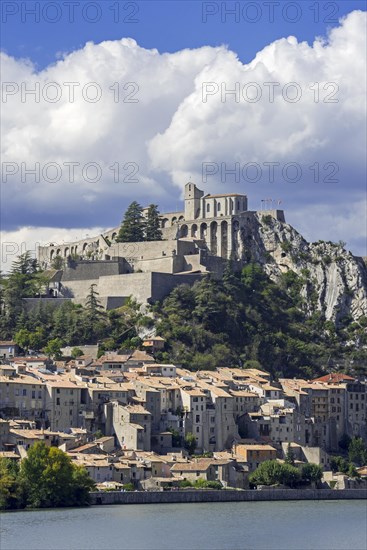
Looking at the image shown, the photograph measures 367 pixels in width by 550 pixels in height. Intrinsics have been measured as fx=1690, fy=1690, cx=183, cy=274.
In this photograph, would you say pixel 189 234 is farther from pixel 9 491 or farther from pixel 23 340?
pixel 9 491

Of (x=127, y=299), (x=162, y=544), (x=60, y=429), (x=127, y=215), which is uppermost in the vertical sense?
(x=127, y=215)

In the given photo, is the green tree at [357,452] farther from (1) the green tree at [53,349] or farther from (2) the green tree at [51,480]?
(2) the green tree at [51,480]

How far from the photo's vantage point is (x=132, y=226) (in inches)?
5017

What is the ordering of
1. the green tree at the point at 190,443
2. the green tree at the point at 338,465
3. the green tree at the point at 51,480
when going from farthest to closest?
the green tree at the point at 338,465
the green tree at the point at 190,443
the green tree at the point at 51,480

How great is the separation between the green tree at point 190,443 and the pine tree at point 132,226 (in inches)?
1475

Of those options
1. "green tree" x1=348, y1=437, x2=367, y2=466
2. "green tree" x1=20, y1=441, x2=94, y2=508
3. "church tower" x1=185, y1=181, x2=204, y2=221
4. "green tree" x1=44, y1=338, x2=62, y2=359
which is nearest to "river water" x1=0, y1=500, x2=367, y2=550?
"green tree" x1=20, y1=441, x2=94, y2=508

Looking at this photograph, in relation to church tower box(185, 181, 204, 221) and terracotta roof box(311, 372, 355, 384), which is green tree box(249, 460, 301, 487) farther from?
church tower box(185, 181, 204, 221)

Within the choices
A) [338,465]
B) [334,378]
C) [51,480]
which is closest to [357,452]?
[338,465]

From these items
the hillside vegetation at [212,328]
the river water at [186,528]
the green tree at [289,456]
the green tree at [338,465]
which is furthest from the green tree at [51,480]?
the hillside vegetation at [212,328]

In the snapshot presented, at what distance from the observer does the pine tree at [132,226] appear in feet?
415

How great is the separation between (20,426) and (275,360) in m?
30.1

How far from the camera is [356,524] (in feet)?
242

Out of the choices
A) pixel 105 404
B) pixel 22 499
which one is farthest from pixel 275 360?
pixel 22 499

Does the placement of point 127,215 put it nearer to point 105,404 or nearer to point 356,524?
point 105,404
